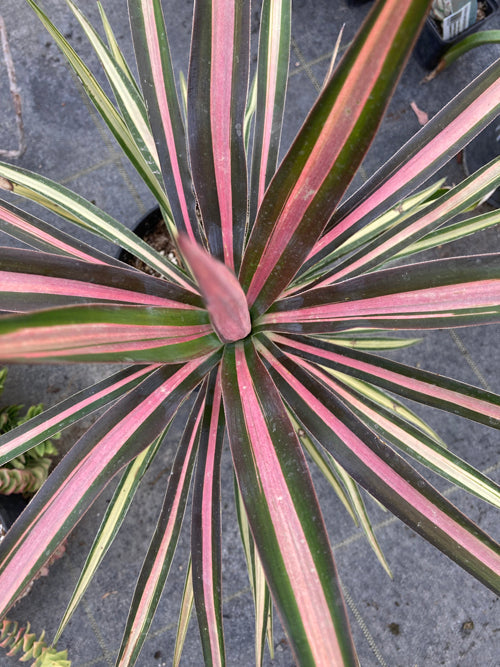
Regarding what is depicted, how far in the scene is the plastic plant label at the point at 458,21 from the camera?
4.51 feet

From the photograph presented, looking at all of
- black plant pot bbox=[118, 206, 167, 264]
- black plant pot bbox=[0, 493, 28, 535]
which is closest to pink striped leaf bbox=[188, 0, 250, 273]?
black plant pot bbox=[118, 206, 167, 264]

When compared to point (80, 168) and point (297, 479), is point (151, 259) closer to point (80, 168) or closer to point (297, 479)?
point (297, 479)

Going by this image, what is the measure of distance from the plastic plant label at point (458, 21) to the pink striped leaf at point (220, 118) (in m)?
1.00

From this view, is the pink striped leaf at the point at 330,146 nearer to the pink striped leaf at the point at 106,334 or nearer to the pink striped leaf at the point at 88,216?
the pink striped leaf at the point at 106,334

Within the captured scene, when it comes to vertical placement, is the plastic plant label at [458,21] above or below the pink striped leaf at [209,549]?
above

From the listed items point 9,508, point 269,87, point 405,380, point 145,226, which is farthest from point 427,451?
point 9,508

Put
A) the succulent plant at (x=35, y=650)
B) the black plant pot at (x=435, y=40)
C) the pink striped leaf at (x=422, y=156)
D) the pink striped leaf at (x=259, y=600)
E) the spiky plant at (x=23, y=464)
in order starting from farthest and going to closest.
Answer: the black plant pot at (x=435, y=40) → the spiky plant at (x=23, y=464) → the succulent plant at (x=35, y=650) → the pink striped leaf at (x=259, y=600) → the pink striped leaf at (x=422, y=156)

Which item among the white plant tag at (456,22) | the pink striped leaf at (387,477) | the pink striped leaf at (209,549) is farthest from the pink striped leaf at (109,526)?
the white plant tag at (456,22)

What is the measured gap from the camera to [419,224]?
85 centimetres

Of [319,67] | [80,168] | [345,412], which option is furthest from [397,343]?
[80,168]

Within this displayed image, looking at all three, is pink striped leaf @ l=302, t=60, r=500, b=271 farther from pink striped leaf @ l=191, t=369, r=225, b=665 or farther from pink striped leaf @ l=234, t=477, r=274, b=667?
pink striped leaf @ l=234, t=477, r=274, b=667

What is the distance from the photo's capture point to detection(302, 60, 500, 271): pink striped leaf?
2.32 ft

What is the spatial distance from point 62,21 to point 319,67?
833 millimetres

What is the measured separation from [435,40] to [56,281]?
139cm
